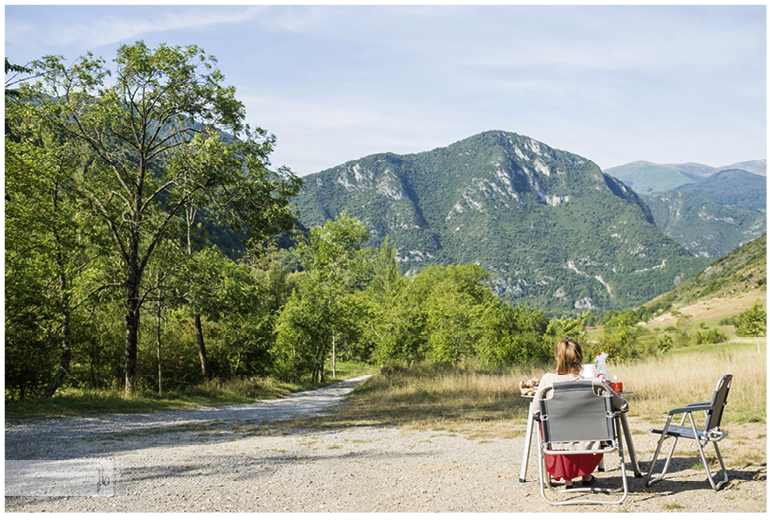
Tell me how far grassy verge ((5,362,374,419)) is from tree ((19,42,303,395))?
114 cm

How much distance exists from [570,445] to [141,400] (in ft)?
43.1

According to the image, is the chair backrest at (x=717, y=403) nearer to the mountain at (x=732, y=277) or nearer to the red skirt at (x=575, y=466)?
the red skirt at (x=575, y=466)

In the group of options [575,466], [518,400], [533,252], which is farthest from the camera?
[533,252]

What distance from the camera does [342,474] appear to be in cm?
569

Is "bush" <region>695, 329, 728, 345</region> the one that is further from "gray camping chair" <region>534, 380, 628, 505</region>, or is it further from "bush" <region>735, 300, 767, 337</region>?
"gray camping chair" <region>534, 380, 628, 505</region>

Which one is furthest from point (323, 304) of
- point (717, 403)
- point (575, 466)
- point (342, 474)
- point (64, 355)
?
point (717, 403)

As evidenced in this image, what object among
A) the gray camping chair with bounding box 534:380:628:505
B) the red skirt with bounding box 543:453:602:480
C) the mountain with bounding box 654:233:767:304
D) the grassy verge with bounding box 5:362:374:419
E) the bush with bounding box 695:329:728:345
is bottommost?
the bush with bounding box 695:329:728:345

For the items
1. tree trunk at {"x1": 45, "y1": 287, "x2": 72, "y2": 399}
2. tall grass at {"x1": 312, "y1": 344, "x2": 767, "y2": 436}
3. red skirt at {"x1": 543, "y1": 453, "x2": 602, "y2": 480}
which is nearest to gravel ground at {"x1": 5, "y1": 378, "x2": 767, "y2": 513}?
red skirt at {"x1": 543, "y1": 453, "x2": 602, "y2": 480}

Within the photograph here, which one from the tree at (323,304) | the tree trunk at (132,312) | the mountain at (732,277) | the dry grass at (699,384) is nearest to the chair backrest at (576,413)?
the dry grass at (699,384)

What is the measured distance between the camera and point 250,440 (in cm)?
881

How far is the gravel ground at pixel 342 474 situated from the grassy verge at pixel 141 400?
8.63ft

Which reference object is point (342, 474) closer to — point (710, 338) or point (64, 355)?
point (64, 355)

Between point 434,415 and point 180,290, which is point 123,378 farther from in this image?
point 434,415

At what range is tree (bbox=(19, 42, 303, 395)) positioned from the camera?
1522cm
